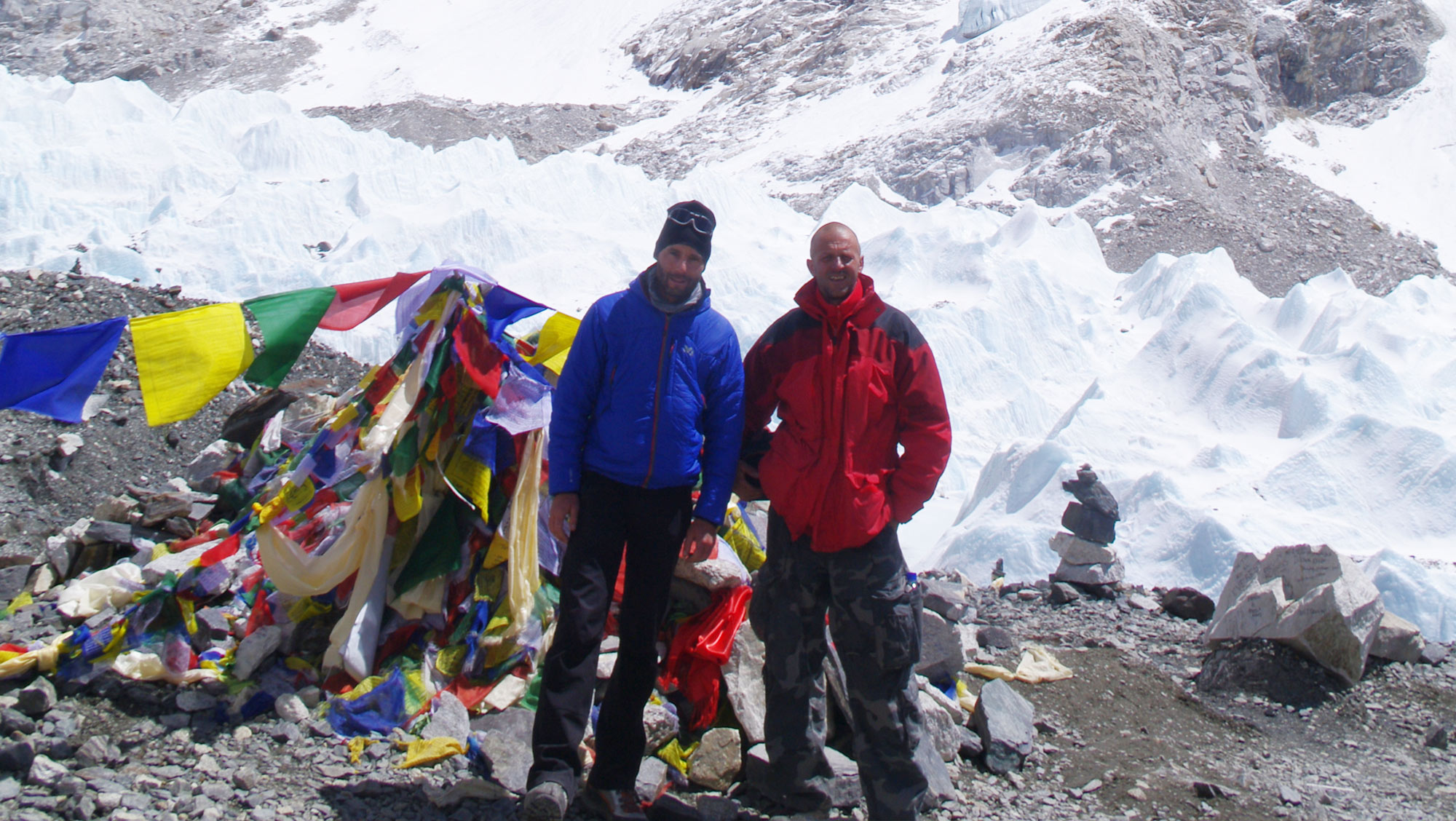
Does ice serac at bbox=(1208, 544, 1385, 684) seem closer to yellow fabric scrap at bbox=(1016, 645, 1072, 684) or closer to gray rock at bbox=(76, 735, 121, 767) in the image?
yellow fabric scrap at bbox=(1016, 645, 1072, 684)

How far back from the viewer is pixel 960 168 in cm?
2264

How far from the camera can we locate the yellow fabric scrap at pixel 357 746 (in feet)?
8.49

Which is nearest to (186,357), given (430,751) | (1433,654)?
(430,751)

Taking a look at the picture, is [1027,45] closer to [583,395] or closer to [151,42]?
[583,395]

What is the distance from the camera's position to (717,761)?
2.69 m

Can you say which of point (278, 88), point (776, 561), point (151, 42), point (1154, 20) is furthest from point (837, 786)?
point (151, 42)

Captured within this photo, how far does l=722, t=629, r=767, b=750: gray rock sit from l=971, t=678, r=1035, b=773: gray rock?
2.18ft

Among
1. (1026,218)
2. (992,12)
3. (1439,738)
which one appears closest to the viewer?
(1439,738)

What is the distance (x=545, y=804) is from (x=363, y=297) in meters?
1.76

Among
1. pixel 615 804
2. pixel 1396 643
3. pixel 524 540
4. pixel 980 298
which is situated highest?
pixel 524 540

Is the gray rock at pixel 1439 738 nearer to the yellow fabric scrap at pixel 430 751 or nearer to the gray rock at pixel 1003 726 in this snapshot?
the gray rock at pixel 1003 726

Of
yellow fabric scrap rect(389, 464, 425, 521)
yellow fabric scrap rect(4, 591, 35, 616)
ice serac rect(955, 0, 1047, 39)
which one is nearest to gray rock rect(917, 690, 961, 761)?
yellow fabric scrap rect(389, 464, 425, 521)

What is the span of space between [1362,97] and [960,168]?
1320 centimetres

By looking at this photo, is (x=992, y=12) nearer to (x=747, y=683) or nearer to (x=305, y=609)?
(x=747, y=683)
